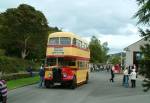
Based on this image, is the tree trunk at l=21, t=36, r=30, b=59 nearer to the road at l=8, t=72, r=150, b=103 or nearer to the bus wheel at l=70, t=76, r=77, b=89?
the bus wheel at l=70, t=76, r=77, b=89

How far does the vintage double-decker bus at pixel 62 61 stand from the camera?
104ft

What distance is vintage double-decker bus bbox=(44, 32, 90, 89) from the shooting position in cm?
3184

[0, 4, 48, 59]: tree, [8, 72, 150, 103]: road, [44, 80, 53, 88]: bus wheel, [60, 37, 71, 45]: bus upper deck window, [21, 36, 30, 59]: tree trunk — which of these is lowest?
[8, 72, 150, 103]: road

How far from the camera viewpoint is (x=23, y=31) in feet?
252

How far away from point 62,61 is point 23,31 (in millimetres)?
45298

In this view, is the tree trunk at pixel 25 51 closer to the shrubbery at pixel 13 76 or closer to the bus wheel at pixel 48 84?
the shrubbery at pixel 13 76

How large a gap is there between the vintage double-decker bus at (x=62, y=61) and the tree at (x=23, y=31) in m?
41.8

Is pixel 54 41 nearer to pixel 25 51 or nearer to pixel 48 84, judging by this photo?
pixel 48 84

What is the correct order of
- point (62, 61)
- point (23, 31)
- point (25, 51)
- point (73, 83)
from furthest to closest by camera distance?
point (25, 51) → point (23, 31) → point (62, 61) → point (73, 83)

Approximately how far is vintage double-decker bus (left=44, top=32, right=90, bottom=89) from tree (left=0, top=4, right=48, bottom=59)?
137 feet

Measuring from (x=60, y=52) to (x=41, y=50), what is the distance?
48.4 meters

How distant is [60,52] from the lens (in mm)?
32406

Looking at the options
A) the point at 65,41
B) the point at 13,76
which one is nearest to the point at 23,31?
the point at 13,76

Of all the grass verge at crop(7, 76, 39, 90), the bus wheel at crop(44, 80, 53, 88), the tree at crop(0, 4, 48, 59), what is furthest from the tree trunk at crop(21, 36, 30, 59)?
the bus wheel at crop(44, 80, 53, 88)
